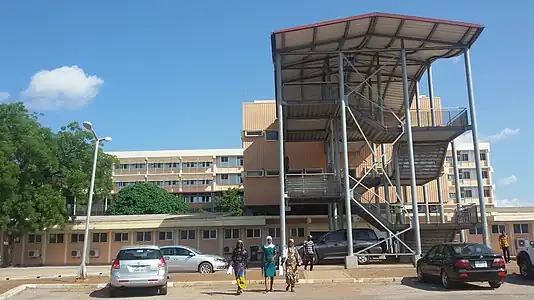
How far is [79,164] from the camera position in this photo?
3762cm

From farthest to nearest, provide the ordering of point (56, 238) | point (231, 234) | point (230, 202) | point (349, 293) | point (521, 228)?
point (230, 202) → point (56, 238) → point (231, 234) → point (521, 228) → point (349, 293)

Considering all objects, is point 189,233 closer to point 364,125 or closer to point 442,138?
point 364,125

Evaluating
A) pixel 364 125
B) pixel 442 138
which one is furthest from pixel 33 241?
pixel 442 138

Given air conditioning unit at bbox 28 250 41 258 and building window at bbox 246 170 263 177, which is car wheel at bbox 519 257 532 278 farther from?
air conditioning unit at bbox 28 250 41 258

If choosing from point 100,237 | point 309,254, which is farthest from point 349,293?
point 100,237

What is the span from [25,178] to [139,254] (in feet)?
77.2

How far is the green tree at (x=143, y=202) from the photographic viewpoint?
5816 centimetres

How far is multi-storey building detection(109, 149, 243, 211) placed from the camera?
73625 millimetres

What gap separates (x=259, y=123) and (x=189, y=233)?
909 centimetres

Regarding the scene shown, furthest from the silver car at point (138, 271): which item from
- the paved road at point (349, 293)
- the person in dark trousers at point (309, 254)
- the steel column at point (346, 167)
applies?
the steel column at point (346, 167)

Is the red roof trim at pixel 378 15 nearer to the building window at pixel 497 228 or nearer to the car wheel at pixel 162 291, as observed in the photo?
the car wheel at pixel 162 291

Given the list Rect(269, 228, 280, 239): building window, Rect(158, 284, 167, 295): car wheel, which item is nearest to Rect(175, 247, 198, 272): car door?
Rect(158, 284, 167, 295): car wheel

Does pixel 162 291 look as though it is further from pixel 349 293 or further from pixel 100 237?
pixel 100 237

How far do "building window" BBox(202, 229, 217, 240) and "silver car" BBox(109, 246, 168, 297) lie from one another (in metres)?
20.1
